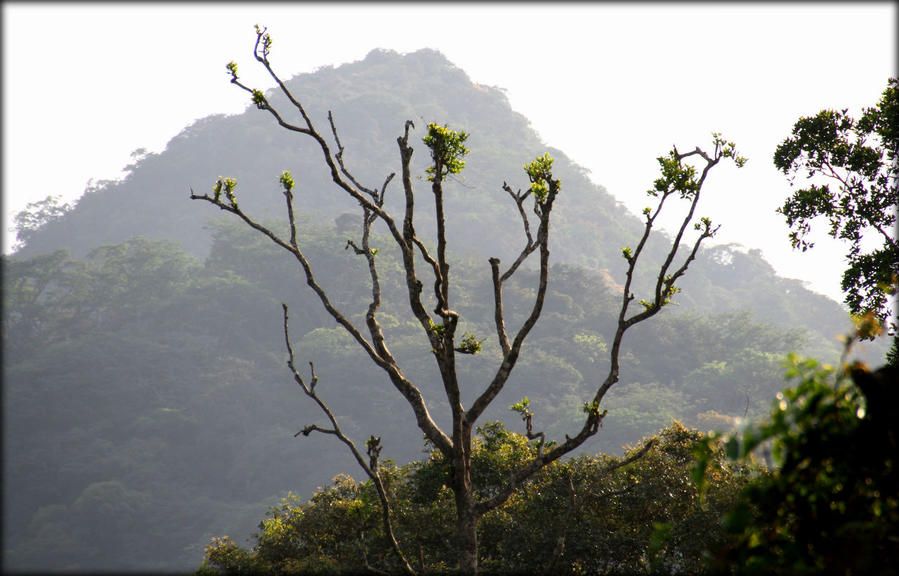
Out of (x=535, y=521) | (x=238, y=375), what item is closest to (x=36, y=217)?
(x=238, y=375)

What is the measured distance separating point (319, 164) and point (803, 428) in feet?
257

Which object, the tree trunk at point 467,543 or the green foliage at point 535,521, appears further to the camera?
the green foliage at point 535,521

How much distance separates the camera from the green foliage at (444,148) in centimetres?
579

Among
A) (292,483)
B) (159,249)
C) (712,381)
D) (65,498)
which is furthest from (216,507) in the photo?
(712,381)

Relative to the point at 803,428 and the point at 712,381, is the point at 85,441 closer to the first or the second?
the point at 712,381

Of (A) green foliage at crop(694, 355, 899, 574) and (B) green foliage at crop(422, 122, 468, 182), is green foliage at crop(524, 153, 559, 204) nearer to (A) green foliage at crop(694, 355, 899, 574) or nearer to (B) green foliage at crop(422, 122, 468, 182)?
(B) green foliage at crop(422, 122, 468, 182)

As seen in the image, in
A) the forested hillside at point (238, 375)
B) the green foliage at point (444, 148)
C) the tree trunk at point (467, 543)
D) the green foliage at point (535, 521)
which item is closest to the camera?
the green foliage at point (444, 148)

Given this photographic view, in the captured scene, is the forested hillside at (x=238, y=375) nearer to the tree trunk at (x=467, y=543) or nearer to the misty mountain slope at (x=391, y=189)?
the misty mountain slope at (x=391, y=189)

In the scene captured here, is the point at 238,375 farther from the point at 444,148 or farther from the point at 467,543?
the point at 444,148

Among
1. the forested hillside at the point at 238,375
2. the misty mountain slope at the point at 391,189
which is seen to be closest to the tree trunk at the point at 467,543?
the forested hillside at the point at 238,375

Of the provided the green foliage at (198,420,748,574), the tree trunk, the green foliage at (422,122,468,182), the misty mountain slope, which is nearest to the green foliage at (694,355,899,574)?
the tree trunk

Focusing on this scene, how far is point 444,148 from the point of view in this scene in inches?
231

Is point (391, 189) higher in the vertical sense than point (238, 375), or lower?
higher

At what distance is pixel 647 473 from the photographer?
9000 mm
